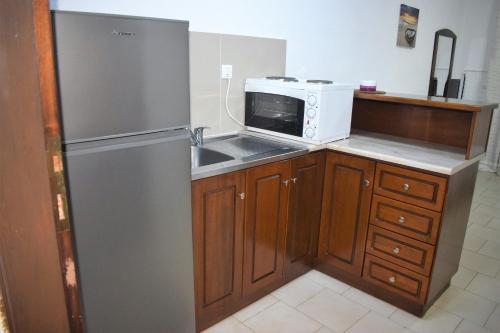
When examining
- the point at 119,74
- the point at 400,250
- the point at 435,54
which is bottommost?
the point at 400,250

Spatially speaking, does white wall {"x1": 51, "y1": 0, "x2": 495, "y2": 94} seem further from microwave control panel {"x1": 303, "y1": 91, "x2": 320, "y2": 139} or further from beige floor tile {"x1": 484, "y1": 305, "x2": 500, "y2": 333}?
beige floor tile {"x1": 484, "y1": 305, "x2": 500, "y2": 333}

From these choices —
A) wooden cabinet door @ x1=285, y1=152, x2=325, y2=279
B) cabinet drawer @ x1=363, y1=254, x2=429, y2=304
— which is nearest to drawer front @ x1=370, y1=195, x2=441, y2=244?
cabinet drawer @ x1=363, y1=254, x2=429, y2=304

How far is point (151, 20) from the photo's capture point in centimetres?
139

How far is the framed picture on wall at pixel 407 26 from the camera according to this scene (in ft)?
13.2

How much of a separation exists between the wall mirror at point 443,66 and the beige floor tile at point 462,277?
2.98m

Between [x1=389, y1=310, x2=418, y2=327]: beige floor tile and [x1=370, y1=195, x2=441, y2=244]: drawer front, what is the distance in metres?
0.49

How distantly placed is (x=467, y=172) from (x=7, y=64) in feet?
7.62

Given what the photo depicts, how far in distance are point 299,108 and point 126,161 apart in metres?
1.26

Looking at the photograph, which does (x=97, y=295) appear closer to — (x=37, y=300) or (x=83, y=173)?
(x=83, y=173)

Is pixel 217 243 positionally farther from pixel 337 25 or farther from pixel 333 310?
pixel 337 25

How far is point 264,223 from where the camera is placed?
220 cm

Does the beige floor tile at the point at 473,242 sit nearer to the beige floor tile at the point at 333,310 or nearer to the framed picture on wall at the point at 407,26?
the beige floor tile at the point at 333,310

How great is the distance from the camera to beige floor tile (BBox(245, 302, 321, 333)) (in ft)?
6.95

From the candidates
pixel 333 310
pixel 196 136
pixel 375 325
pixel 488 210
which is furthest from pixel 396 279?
pixel 488 210
